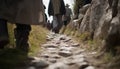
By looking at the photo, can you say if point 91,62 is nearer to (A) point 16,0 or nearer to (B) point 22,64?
(B) point 22,64

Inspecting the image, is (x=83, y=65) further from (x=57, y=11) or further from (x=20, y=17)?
(x=57, y=11)

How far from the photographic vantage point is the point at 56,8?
13555 mm

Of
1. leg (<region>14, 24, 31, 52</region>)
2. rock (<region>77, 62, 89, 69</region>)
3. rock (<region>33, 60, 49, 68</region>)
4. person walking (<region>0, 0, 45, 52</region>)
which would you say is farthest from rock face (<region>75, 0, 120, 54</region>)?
leg (<region>14, 24, 31, 52</region>)

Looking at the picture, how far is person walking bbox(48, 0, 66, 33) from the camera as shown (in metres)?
13.5

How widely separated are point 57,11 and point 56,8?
6.6 inches

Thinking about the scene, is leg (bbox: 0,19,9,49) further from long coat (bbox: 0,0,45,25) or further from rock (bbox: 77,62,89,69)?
rock (bbox: 77,62,89,69)

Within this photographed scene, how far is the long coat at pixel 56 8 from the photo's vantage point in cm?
1348

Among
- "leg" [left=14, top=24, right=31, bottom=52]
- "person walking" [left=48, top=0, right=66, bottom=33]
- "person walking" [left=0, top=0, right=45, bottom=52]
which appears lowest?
"person walking" [left=48, top=0, right=66, bottom=33]

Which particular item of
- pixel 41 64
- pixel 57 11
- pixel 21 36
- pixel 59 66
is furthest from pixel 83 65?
pixel 57 11

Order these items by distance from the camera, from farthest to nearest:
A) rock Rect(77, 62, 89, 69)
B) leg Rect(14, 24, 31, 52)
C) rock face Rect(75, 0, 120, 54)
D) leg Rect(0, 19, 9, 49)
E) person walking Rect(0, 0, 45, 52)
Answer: leg Rect(14, 24, 31, 52), rock face Rect(75, 0, 120, 54), person walking Rect(0, 0, 45, 52), leg Rect(0, 19, 9, 49), rock Rect(77, 62, 89, 69)

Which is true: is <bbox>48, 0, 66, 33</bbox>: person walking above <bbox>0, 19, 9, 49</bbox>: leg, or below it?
below

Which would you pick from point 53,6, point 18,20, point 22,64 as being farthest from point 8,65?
point 53,6

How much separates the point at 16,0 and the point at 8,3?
7.2 inches

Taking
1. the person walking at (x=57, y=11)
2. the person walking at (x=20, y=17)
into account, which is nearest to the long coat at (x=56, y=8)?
the person walking at (x=57, y=11)
